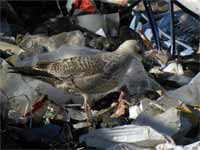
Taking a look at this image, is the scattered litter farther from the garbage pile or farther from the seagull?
the seagull

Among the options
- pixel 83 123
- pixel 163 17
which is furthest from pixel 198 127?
pixel 163 17

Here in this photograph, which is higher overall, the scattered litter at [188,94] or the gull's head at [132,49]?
the gull's head at [132,49]

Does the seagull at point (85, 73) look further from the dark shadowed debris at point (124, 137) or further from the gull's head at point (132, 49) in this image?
the gull's head at point (132, 49)

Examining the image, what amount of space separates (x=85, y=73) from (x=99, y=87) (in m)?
0.14

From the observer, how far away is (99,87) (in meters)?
4.36

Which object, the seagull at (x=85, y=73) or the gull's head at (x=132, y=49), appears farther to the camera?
the gull's head at (x=132, y=49)

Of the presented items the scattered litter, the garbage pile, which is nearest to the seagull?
the garbage pile

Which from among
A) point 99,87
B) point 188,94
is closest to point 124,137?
point 99,87

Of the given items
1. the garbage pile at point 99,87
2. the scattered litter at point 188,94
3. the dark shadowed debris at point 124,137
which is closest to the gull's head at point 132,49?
the garbage pile at point 99,87

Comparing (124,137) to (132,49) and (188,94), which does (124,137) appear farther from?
(132,49)

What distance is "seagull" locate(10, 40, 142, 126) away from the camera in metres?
4.33

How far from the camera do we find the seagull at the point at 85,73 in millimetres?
4328

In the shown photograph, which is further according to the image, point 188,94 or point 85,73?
point 188,94

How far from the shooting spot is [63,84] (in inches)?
173
